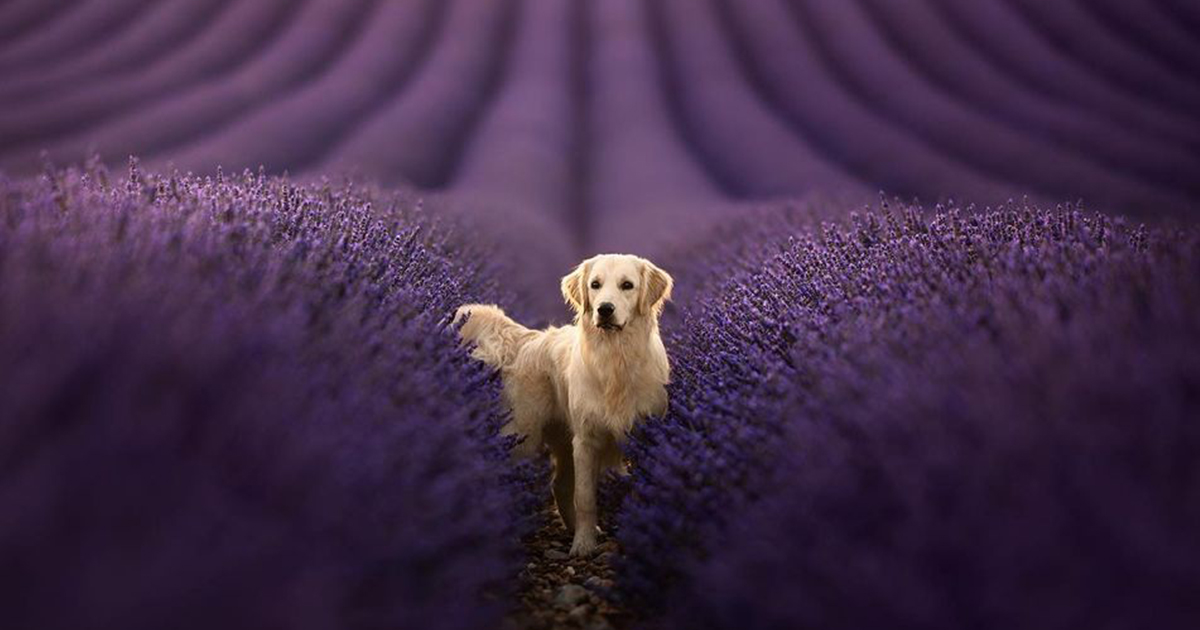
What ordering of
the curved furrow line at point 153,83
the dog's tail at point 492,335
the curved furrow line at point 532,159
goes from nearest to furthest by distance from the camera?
the dog's tail at point 492,335, the curved furrow line at point 153,83, the curved furrow line at point 532,159

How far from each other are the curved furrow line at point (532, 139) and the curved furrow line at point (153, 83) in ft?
7.76

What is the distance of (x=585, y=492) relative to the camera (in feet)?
9.23

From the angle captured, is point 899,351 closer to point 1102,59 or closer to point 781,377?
point 781,377

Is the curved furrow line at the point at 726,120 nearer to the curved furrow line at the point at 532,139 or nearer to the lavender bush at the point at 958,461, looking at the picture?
the curved furrow line at the point at 532,139

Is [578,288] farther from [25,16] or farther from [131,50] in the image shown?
[131,50]

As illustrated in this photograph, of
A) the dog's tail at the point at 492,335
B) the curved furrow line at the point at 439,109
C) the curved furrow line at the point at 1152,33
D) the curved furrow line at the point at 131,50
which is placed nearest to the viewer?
the dog's tail at the point at 492,335

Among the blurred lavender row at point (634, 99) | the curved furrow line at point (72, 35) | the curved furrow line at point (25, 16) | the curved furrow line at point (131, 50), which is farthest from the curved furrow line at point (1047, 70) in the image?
the curved furrow line at point (25, 16)

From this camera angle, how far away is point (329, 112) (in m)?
8.23

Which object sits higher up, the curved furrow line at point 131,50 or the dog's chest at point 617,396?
the curved furrow line at point 131,50

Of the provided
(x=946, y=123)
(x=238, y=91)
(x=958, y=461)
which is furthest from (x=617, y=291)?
(x=238, y=91)

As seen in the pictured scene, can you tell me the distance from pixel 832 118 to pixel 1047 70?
6.50 ft

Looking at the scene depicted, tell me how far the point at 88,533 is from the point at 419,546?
613 millimetres

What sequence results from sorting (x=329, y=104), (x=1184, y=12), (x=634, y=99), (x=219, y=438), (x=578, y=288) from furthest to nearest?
(x=634, y=99) → (x=329, y=104) → (x=1184, y=12) → (x=578, y=288) → (x=219, y=438)

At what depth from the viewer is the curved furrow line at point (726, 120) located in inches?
290
